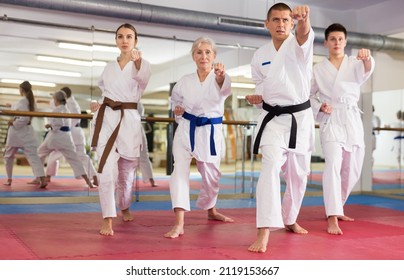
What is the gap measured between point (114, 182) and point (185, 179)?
1.88 feet

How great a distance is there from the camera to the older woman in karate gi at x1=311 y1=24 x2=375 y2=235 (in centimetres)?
458

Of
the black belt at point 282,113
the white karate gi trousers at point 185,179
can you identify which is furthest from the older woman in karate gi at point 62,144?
the black belt at point 282,113

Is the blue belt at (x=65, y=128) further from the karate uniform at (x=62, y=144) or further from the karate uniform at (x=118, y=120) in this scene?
the karate uniform at (x=118, y=120)

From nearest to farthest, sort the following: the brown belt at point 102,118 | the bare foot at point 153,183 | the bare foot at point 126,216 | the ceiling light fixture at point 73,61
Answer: the brown belt at point 102,118 < the bare foot at point 126,216 < the ceiling light fixture at point 73,61 < the bare foot at point 153,183

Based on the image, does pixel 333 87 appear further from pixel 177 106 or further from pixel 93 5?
pixel 93 5

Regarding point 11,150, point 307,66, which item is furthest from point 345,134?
point 11,150

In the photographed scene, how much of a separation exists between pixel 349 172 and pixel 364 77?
0.92 metres

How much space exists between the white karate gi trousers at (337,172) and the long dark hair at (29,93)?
389 centimetres

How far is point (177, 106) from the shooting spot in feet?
13.8

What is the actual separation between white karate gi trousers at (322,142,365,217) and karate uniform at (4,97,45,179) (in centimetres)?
402

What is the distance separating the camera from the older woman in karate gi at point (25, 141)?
6.57m

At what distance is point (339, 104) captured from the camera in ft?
15.5

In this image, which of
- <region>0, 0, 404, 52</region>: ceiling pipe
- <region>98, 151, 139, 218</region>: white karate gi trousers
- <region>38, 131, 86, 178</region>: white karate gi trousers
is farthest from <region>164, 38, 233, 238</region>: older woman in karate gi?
<region>38, 131, 86, 178</region>: white karate gi trousers

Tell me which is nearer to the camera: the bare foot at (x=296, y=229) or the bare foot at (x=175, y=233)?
the bare foot at (x=175, y=233)
